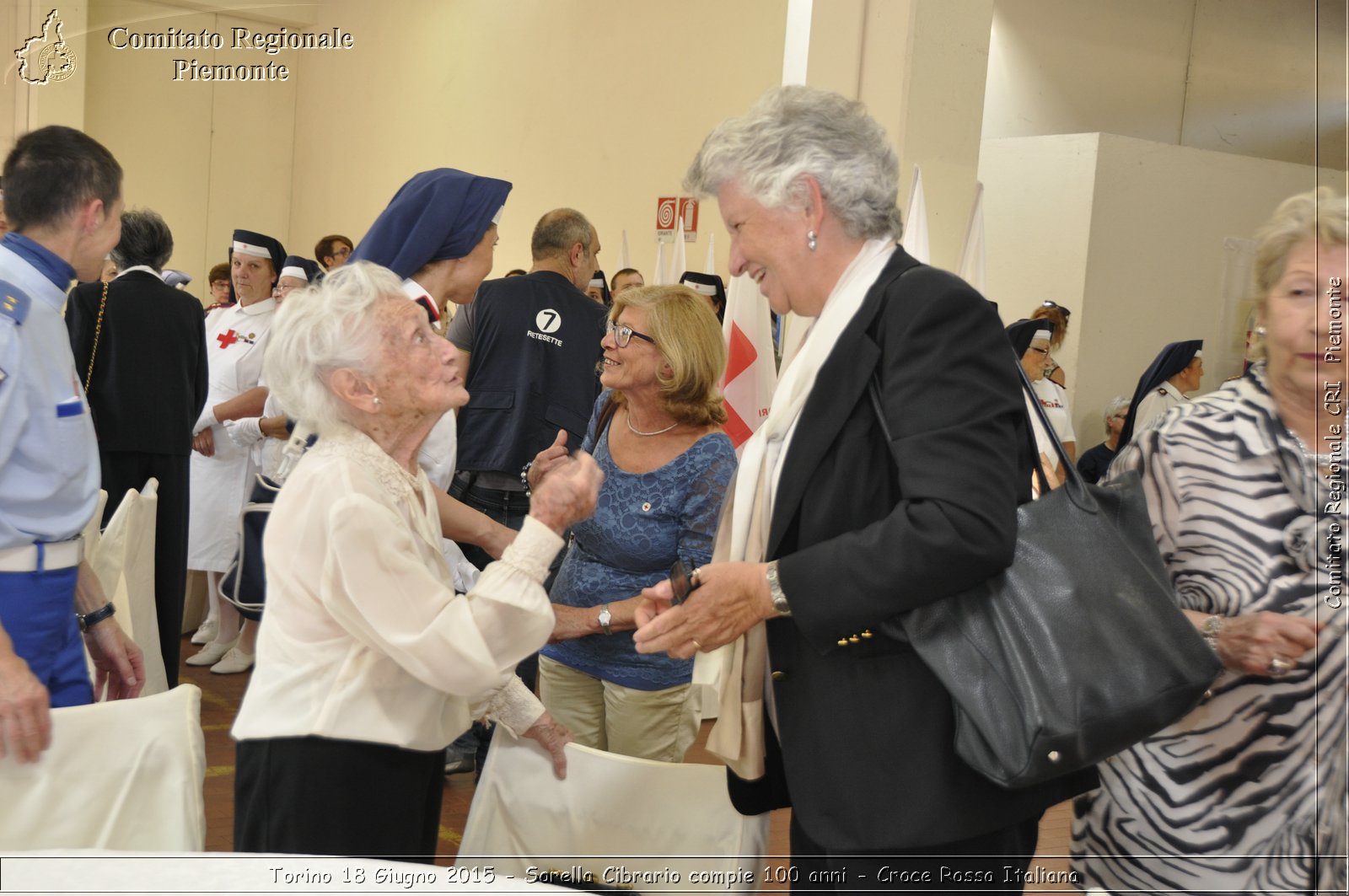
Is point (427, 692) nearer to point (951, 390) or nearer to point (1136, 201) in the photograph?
point (951, 390)

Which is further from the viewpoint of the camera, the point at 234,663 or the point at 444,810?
the point at 234,663

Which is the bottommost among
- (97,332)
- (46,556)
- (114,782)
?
(114,782)

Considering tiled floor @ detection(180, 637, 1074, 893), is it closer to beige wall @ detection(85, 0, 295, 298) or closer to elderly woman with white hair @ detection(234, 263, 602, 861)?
elderly woman with white hair @ detection(234, 263, 602, 861)

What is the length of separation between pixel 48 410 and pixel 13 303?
8.0 inches

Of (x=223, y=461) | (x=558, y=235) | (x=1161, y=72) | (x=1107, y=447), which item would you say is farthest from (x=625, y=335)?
(x=1161, y=72)

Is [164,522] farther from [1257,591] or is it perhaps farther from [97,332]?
[1257,591]

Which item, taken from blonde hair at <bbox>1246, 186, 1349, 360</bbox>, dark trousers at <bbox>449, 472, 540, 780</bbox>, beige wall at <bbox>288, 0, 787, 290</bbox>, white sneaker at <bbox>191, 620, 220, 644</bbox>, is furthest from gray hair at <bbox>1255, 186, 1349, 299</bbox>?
beige wall at <bbox>288, 0, 787, 290</bbox>

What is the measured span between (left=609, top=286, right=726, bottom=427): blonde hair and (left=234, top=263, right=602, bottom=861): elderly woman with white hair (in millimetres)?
1041

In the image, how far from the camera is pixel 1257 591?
66.3 inches

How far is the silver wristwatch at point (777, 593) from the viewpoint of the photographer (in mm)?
1544

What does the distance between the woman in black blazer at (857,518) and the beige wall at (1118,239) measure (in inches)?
287

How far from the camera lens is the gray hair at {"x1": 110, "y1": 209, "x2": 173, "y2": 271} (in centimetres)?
435

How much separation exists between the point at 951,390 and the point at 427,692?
0.89 meters

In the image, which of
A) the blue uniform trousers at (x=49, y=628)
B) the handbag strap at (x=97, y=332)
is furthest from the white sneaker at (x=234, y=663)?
the blue uniform trousers at (x=49, y=628)
